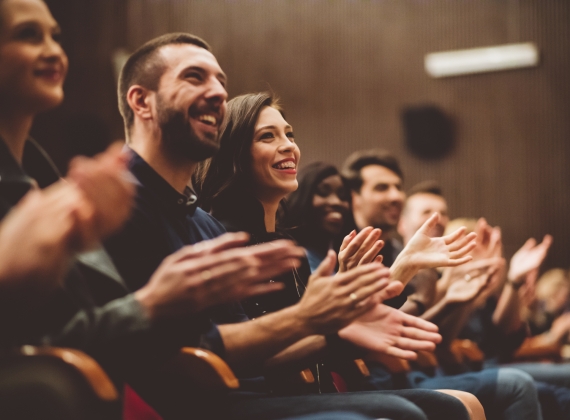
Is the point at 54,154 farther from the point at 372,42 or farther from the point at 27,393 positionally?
the point at 27,393

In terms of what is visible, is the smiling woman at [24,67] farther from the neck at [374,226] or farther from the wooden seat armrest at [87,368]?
the neck at [374,226]

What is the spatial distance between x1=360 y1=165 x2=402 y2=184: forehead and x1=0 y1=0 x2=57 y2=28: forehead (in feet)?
7.42

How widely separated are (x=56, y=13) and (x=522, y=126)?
4.87 m

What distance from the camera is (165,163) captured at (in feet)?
5.35

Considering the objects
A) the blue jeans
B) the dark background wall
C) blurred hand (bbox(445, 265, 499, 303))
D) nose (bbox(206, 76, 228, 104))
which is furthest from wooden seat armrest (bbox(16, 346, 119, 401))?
the dark background wall

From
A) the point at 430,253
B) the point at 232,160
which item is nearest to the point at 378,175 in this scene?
the point at 430,253

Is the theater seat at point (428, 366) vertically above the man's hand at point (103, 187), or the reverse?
the man's hand at point (103, 187)

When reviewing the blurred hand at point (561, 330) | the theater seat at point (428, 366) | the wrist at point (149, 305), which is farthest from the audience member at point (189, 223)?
the blurred hand at point (561, 330)

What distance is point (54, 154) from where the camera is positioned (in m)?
6.52

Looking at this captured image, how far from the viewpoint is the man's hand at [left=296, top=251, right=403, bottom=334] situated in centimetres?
131

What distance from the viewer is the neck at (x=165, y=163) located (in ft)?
5.35

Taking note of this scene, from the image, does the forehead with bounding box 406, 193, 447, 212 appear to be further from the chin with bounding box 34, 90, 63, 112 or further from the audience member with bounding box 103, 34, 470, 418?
the chin with bounding box 34, 90, 63, 112

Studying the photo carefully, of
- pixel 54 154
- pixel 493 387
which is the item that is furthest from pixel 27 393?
pixel 54 154

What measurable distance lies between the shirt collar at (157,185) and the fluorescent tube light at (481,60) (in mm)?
5622
